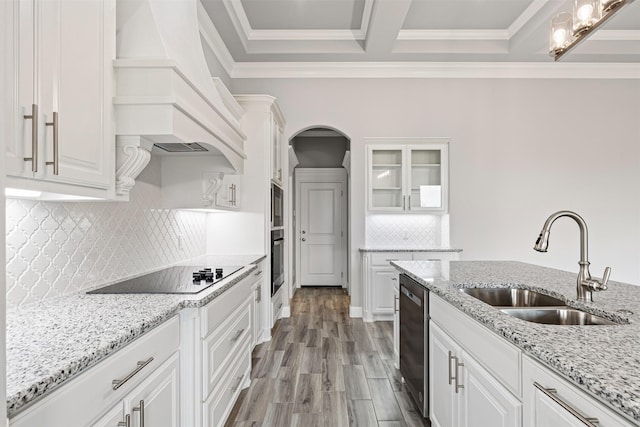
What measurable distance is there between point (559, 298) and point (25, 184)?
2004 mm

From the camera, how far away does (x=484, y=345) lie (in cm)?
138

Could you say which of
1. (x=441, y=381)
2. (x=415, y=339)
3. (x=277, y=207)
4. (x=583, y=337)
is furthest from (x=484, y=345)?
(x=277, y=207)

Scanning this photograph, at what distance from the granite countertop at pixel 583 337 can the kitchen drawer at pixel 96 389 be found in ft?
3.83

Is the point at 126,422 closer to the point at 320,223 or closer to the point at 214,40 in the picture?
the point at 214,40

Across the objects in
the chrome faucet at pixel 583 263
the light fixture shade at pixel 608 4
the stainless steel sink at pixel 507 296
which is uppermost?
the light fixture shade at pixel 608 4

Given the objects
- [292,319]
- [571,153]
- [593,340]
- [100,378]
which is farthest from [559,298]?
[571,153]

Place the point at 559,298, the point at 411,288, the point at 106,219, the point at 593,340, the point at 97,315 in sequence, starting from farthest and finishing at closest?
1. the point at 411,288
2. the point at 106,219
3. the point at 559,298
4. the point at 97,315
5. the point at 593,340

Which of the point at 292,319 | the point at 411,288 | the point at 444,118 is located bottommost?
the point at 292,319

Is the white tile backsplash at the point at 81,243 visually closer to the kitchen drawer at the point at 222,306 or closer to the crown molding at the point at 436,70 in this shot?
the kitchen drawer at the point at 222,306

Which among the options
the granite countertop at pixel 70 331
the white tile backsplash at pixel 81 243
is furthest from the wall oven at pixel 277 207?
the granite countertop at pixel 70 331

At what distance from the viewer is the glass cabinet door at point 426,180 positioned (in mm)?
4684

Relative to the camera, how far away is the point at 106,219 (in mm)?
2023

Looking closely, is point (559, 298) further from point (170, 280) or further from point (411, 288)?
point (170, 280)

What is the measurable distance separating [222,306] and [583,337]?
1.59 metres
